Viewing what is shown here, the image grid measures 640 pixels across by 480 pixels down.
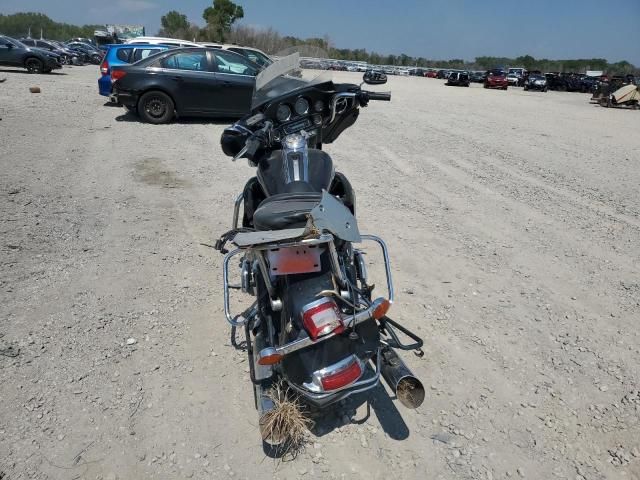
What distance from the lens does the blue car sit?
37.3 ft

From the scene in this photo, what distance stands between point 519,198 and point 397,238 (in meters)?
2.34

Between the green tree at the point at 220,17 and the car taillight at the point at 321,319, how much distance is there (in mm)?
63498

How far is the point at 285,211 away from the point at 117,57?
11.4m

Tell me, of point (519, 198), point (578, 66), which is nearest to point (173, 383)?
point (519, 198)

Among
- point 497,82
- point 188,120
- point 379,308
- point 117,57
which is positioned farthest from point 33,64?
point 497,82

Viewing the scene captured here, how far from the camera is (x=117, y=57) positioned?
1153 cm

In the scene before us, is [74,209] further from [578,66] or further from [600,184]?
[578,66]

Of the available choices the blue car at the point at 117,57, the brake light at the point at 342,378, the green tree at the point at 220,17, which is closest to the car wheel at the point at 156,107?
the blue car at the point at 117,57

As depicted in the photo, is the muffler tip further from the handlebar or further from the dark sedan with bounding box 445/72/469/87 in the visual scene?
the dark sedan with bounding box 445/72/469/87

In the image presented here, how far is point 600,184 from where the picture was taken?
6.88m

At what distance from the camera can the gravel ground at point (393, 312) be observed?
231cm

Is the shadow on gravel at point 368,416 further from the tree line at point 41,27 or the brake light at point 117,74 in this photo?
the tree line at point 41,27

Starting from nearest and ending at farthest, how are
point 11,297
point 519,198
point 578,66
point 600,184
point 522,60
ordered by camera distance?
point 11,297 < point 519,198 < point 600,184 < point 578,66 < point 522,60

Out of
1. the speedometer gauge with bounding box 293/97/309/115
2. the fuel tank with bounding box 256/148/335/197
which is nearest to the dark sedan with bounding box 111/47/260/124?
the speedometer gauge with bounding box 293/97/309/115
